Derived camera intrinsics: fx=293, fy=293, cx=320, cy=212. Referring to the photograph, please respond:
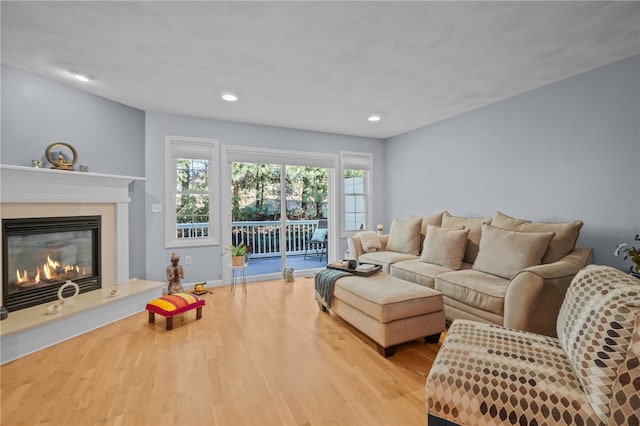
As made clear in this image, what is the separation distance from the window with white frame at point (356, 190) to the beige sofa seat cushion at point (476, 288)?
2.59m

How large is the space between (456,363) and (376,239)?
10.5ft

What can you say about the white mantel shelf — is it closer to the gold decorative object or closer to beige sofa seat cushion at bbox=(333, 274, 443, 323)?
the gold decorative object

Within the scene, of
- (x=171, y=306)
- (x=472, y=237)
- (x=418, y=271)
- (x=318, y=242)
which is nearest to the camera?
(x=171, y=306)

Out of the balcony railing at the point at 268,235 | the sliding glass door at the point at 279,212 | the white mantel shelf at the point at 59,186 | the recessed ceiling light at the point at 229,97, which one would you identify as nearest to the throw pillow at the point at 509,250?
the sliding glass door at the point at 279,212

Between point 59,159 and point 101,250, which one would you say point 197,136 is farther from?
point 101,250

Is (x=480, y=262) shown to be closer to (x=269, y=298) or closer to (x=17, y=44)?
(x=269, y=298)

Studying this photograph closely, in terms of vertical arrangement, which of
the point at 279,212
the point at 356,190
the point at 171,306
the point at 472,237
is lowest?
the point at 171,306

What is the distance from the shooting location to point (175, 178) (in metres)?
4.07

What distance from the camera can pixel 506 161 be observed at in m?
3.53

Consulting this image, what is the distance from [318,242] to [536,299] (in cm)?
446

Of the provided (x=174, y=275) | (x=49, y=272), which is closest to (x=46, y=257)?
(x=49, y=272)

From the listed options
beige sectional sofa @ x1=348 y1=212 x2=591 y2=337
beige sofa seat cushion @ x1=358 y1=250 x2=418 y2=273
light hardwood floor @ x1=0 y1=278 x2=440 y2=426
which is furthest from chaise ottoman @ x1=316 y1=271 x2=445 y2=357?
beige sofa seat cushion @ x1=358 y1=250 x2=418 y2=273

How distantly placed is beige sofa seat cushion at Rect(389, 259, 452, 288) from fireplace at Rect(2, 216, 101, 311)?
11.3 ft

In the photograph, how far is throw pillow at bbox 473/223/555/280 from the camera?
2574mm
